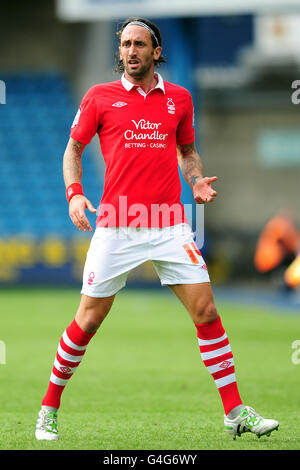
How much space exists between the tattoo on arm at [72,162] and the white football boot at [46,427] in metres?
1.41

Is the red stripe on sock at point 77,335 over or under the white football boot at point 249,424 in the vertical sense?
over

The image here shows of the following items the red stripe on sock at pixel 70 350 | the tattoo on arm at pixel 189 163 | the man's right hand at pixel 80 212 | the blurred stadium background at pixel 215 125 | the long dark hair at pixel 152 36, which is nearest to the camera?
the man's right hand at pixel 80 212

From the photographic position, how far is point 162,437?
5672mm

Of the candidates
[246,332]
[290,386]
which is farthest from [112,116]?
[246,332]

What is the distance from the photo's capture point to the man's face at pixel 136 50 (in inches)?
224

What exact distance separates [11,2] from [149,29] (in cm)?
2212

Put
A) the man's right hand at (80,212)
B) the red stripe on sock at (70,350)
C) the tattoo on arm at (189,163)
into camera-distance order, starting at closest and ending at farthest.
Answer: the man's right hand at (80,212) < the red stripe on sock at (70,350) < the tattoo on arm at (189,163)

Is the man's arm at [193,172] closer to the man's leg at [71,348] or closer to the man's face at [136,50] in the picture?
the man's face at [136,50]

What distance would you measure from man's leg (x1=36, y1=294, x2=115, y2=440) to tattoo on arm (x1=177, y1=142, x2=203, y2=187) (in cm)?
97

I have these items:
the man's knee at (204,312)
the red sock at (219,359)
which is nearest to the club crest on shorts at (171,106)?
the man's knee at (204,312)

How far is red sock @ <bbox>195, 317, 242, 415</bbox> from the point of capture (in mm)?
5680

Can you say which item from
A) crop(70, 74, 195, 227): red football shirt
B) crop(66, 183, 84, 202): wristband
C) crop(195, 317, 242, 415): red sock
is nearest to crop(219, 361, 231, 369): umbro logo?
crop(195, 317, 242, 415): red sock

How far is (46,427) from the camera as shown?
5.61 m
